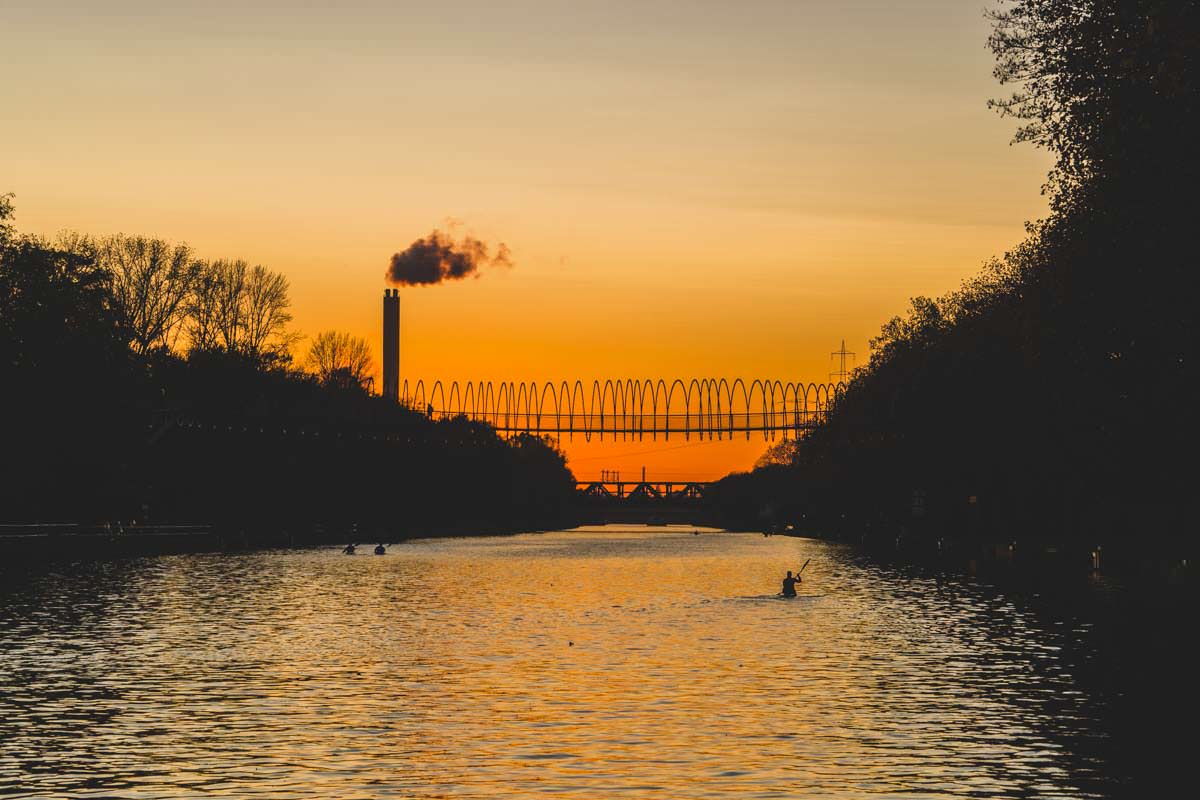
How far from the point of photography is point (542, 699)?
114ft

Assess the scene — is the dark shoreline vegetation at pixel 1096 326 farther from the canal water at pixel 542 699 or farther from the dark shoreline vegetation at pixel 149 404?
the dark shoreline vegetation at pixel 149 404

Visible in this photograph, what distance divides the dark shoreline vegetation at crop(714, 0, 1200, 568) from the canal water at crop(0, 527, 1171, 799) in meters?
9.40

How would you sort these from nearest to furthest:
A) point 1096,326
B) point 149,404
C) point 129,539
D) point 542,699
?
point 542,699, point 1096,326, point 129,539, point 149,404

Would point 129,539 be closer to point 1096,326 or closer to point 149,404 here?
point 149,404

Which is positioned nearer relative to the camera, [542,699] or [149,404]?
[542,699]

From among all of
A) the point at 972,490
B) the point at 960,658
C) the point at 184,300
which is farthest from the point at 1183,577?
the point at 184,300

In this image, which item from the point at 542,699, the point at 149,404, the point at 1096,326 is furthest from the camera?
the point at 149,404

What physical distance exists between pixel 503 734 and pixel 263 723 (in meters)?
4.18

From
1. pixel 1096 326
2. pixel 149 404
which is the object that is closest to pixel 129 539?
pixel 149 404

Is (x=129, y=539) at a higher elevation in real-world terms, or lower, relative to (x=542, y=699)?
higher

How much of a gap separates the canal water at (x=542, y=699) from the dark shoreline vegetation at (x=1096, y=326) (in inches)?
370

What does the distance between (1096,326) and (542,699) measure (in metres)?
30.2

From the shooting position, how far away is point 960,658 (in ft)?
143

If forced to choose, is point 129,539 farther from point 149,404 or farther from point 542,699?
point 542,699
